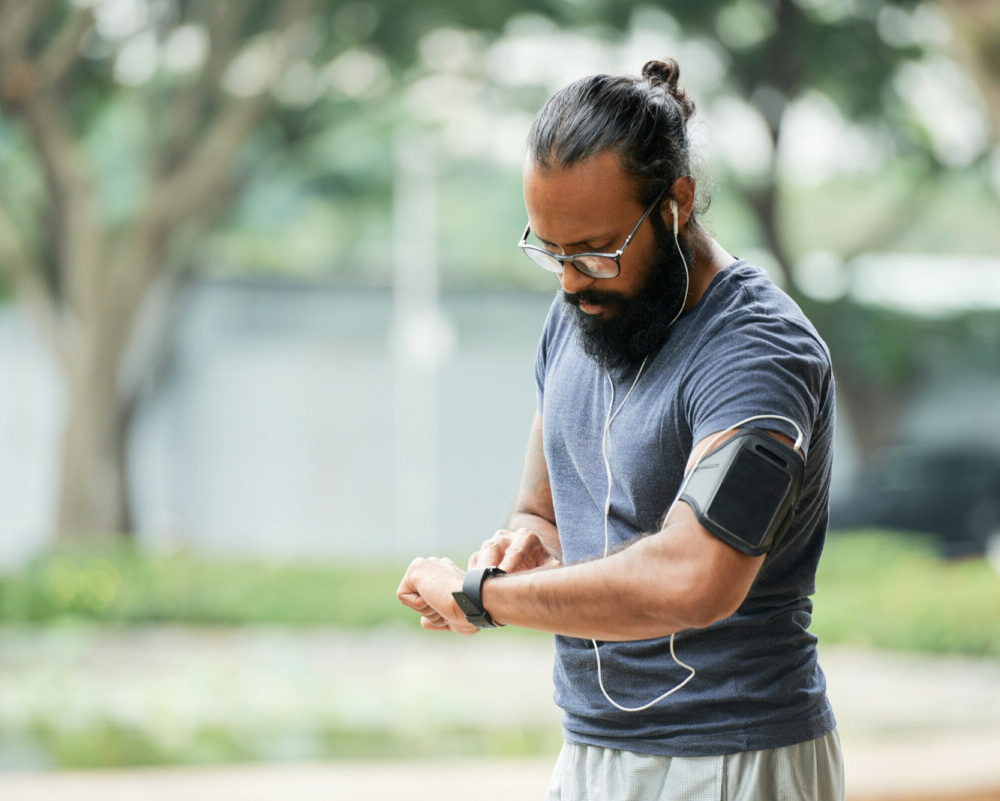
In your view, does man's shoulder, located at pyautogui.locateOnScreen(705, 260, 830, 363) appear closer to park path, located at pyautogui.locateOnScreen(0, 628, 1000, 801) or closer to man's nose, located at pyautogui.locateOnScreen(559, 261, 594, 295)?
man's nose, located at pyautogui.locateOnScreen(559, 261, 594, 295)

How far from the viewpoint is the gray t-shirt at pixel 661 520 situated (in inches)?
66.0

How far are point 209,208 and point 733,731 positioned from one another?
10.6 m

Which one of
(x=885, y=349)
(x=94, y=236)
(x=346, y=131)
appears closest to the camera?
(x=94, y=236)

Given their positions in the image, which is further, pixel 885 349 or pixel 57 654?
pixel 885 349

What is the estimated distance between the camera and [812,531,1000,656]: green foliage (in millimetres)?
7402

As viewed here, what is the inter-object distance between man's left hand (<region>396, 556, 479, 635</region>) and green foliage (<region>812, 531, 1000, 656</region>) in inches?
236

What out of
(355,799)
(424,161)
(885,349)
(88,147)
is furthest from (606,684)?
(885,349)

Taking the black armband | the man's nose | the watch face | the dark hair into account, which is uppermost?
the dark hair

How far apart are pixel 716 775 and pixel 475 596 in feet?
1.32

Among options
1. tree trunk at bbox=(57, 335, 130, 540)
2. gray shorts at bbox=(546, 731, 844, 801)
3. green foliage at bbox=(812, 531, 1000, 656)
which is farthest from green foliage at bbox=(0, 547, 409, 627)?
gray shorts at bbox=(546, 731, 844, 801)

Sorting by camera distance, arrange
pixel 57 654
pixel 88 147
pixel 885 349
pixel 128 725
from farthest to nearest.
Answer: pixel 885 349 < pixel 88 147 < pixel 57 654 < pixel 128 725

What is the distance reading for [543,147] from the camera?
5.67ft

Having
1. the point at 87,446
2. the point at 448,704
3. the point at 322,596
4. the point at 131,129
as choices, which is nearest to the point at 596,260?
the point at 448,704

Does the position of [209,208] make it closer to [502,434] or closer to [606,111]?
[502,434]
